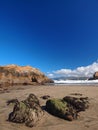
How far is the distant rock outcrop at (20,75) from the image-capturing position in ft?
121

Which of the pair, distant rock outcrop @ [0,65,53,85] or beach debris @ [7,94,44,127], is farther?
distant rock outcrop @ [0,65,53,85]

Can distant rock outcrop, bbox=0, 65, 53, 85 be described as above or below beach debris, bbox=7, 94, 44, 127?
above

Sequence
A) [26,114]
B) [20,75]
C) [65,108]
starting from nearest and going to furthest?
[26,114] → [65,108] → [20,75]

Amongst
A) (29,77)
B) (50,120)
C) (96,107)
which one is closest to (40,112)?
(50,120)

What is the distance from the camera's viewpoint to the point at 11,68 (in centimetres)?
3972

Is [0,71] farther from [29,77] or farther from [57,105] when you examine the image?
[57,105]

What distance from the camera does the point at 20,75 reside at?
131ft

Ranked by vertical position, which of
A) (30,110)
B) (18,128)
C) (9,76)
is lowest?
(18,128)

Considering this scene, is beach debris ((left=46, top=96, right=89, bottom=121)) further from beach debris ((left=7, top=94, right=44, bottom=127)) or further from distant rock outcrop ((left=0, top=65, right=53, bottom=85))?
distant rock outcrop ((left=0, top=65, right=53, bottom=85))

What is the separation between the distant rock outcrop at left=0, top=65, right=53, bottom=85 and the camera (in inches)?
1448

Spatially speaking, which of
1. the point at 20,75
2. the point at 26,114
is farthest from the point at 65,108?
the point at 20,75

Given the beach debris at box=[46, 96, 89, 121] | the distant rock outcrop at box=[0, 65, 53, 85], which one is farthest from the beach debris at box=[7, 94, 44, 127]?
the distant rock outcrop at box=[0, 65, 53, 85]

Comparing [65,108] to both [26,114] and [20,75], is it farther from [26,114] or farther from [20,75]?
[20,75]

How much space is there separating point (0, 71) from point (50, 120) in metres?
30.3
